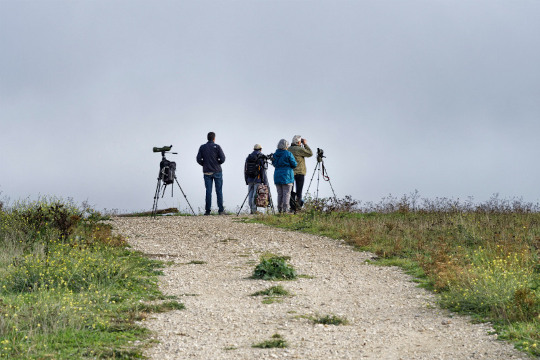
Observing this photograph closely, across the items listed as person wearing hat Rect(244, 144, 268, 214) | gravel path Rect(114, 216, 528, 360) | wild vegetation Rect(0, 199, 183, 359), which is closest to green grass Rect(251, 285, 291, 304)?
gravel path Rect(114, 216, 528, 360)

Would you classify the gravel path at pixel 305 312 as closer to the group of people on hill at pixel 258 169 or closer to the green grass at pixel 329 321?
the green grass at pixel 329 321

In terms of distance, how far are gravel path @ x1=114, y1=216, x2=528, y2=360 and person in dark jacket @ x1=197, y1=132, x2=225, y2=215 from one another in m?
6.80

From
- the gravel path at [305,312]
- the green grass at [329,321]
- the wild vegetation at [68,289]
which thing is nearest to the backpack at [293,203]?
the gravel path at [305,312]

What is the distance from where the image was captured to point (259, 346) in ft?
24.8

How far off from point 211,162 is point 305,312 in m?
13.9

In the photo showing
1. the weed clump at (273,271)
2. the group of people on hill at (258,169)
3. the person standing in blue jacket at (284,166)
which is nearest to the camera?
the weed clump at (273,271)

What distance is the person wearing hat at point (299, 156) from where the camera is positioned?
22.9 metres

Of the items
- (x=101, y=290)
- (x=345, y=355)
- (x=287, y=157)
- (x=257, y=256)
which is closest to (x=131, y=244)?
(x=257, y=256)

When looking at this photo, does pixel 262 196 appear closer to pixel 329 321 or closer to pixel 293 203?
pixel 293 203

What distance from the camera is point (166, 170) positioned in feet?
67.5

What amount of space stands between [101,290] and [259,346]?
367 cm

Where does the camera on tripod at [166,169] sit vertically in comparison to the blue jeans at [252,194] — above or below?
above

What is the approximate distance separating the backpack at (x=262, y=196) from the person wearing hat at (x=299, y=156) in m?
1.40

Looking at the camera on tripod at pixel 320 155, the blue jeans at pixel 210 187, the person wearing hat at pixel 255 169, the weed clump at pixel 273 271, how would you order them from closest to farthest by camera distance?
the weed clump at pixel 273 271 < the person wearing hat at pixel 255 169 < the blue jeans at pixel 210 187 < the camera on tripod at pixel 320 155
